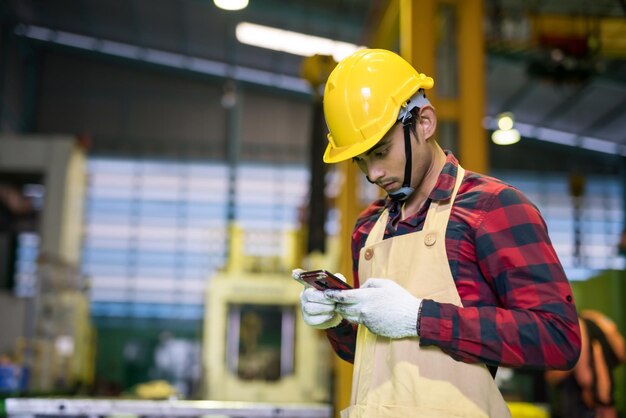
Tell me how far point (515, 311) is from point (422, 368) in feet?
0.89

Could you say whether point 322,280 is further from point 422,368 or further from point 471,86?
point 471,86

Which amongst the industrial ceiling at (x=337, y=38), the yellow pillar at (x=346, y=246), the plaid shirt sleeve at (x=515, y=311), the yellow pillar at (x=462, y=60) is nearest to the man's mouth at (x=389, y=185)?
the plaid shirt sleeve at (x=515, y=311)

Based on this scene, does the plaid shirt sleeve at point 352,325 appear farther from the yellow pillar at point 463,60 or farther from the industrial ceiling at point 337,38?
the industrial ceiling at point 337,38

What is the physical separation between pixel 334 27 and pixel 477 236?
18.7m

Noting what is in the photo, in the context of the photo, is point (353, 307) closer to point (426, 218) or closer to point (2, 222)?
point (426, 218)

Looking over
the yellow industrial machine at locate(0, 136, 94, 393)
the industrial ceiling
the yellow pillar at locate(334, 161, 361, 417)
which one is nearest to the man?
the yellow pillar at locate(334, 161, 361, 417)

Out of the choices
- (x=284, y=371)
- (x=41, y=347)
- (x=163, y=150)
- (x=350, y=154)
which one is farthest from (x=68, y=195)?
(x=350, y=154)

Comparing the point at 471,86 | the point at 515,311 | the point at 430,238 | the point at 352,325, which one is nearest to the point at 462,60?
the point at 471,86

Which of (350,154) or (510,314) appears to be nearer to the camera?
(510,314)

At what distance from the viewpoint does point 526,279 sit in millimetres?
1807

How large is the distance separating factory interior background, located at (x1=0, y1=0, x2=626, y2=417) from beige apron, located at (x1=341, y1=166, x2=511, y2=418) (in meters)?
16.0

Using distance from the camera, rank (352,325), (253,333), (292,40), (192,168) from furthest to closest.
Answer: (192,168) < (292,40) < (253,333) < (352,325)

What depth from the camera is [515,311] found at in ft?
5.85

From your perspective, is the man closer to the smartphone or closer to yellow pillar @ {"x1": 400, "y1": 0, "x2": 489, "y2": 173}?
the smartphone
